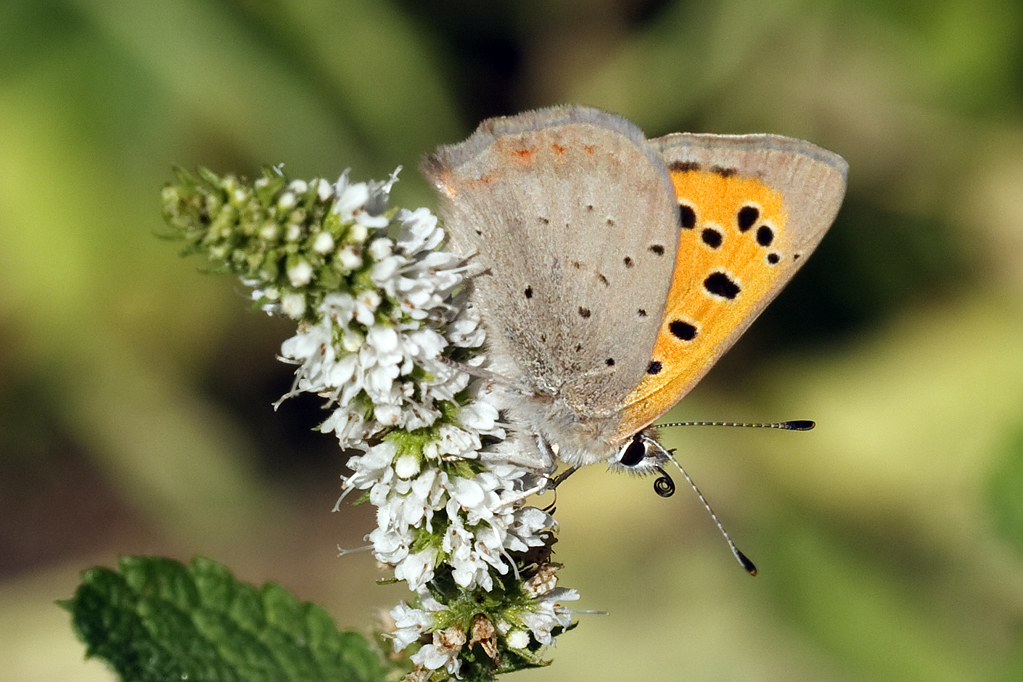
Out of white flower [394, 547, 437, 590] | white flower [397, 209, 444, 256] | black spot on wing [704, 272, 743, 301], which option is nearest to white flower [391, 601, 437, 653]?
white flower [394, 547, 437, 590]

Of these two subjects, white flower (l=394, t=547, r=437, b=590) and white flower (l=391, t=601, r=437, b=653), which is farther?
white flower (l=391, t=601, r=437, b=653)

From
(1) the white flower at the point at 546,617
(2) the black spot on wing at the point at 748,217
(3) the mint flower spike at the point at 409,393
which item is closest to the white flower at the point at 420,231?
(3) the mint flower spike at the point at 409,393

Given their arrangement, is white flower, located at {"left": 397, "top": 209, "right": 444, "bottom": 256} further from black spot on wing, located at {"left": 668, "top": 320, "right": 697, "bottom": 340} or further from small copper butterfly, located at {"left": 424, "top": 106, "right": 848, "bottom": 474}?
black spot on wing, located at {"left": 668, "top": 320, "right": 697, "bottom": 340}

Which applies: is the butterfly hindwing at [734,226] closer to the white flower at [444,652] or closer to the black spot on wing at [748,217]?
the black spot on wing at [748,217]

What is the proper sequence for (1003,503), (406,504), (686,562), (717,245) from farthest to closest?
(686,562) < (1003,503) < (717,245) < (406,504)

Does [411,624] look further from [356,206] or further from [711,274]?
[711,274]

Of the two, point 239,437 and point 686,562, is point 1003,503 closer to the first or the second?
point 686,562

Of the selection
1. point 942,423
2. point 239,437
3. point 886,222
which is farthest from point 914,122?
point 239,437
